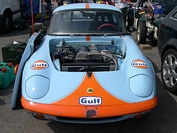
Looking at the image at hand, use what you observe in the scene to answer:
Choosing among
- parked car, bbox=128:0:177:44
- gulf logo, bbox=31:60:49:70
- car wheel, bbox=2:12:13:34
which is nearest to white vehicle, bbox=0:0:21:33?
car wheel, bbox=2:12:13:34

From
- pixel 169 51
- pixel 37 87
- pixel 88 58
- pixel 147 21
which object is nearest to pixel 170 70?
pixel 169 51

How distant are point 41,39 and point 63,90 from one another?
1699mm

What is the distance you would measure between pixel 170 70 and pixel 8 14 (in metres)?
6.79

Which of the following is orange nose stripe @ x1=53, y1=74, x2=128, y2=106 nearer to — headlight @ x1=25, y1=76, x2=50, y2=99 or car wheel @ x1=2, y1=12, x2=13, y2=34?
headlight @ x1=25, y1=76, x2=50, y2=99

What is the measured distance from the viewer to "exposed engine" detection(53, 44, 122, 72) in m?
3.23

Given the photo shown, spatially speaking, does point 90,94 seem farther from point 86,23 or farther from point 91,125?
point 86,23

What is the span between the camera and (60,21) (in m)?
4.19

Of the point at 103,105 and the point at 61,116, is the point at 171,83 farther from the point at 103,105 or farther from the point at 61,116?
the point at 61,116

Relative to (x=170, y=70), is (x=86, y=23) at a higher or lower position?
higher

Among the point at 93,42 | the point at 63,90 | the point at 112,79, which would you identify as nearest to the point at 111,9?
the point at 93,42

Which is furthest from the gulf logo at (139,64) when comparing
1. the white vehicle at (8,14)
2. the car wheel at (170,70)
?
the white vehicle at (8,14)

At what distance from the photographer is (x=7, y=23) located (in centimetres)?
874

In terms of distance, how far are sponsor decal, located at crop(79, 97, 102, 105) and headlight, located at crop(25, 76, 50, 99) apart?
0.47 meters

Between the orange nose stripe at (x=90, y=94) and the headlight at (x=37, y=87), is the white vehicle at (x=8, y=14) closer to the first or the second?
the headlight at (x=37, y=87)
